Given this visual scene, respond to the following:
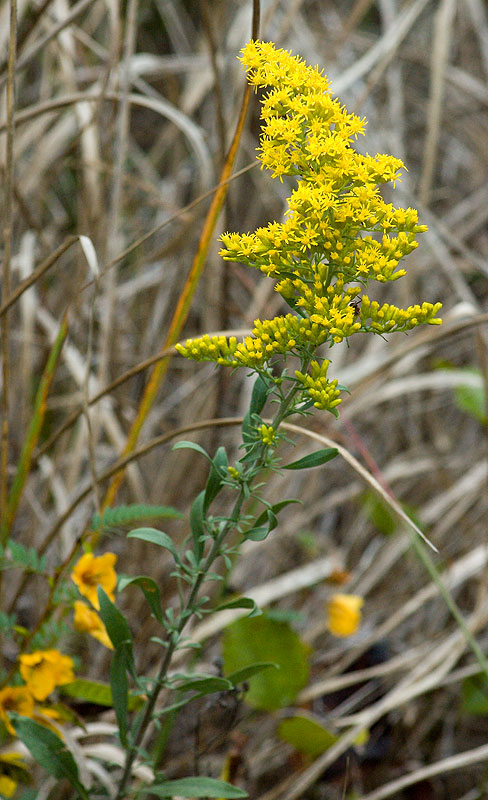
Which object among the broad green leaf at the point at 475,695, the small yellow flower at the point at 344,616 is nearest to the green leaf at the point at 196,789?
the small yellow flower at the point at 344,616

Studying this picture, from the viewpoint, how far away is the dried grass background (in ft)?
4.40

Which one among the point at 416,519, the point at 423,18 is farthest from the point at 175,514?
the point at 423,18

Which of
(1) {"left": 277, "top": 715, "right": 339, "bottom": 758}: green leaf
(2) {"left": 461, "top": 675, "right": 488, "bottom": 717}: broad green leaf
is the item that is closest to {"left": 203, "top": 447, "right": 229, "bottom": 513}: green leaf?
(1) {"left": 277, "top": 715, "right": 339, "bottom": 758}: green leaf

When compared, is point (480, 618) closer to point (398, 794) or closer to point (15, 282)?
point (398, 794)

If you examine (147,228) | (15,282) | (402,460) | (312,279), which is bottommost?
(402,460)

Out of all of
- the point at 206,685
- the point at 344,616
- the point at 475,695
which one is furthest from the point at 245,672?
the point at 475,695

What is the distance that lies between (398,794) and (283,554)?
0.58 metres

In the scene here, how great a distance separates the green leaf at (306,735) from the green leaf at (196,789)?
47 cm

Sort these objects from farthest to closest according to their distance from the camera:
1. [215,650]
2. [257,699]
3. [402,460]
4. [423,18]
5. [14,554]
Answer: [423,18] < [402,460] < [215,650] < [257,699] < [14,554]

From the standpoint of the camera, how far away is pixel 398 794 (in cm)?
143

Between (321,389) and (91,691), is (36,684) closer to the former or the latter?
(91,691)

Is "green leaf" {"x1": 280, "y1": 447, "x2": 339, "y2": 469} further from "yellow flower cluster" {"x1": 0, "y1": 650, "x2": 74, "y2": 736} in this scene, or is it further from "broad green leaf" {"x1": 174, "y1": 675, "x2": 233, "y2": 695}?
"yellow flower cluster" {"x1": 0, "y1": 650, "x2": 74, "y2": 736}

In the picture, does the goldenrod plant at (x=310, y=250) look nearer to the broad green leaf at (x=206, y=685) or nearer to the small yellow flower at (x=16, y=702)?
the broad green leaf at (x=206, y=685)

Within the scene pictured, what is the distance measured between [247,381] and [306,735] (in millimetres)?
829
